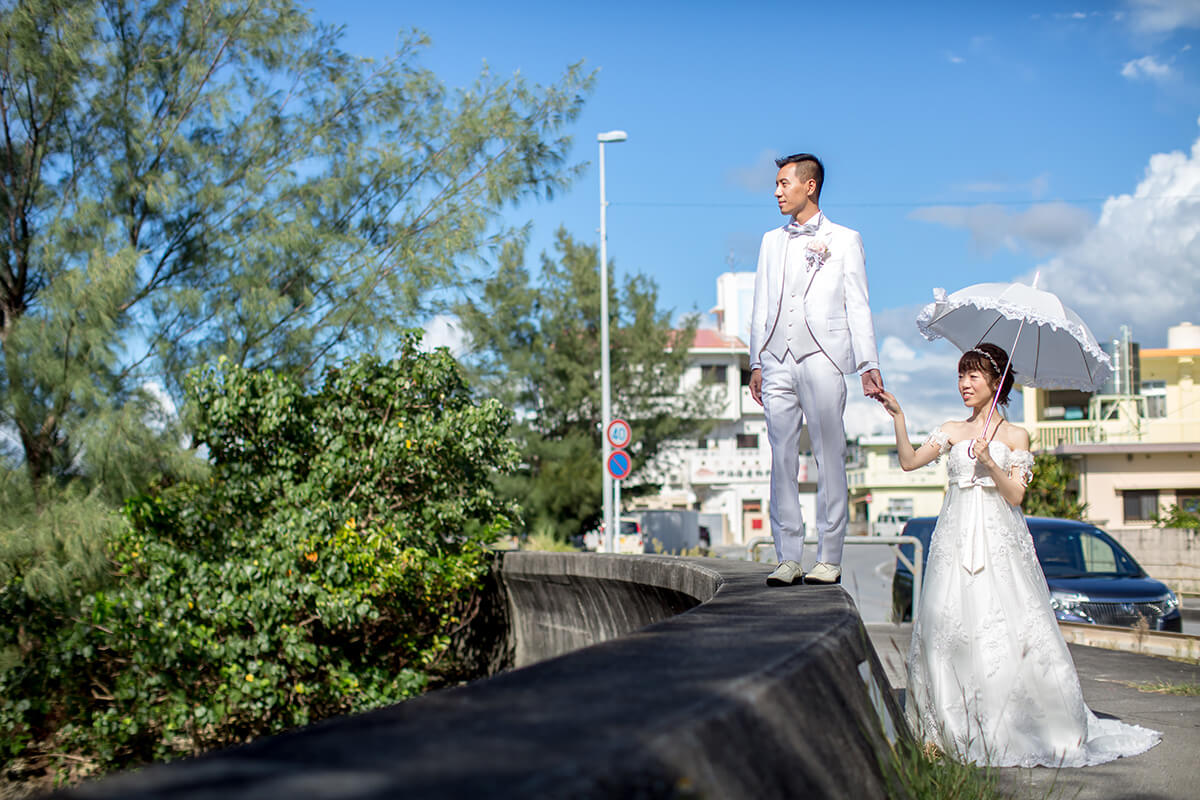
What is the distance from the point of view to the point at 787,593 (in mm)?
3926

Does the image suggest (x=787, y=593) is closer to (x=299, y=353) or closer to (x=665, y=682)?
(x=665, y=682)

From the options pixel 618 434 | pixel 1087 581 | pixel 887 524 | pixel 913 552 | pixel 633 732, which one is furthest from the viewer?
pixel 887 524

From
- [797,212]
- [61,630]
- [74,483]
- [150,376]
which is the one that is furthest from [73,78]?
[797,212]

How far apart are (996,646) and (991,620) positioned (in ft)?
0.39

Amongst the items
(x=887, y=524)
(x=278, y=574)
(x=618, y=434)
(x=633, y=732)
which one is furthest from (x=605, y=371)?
(x=887, y=524)

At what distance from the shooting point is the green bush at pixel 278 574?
25.1ft

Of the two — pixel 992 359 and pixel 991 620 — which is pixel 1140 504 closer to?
pixel 992 359

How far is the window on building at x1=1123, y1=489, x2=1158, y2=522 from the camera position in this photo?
39812 mm

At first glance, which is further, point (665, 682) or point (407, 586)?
point (407, 586)

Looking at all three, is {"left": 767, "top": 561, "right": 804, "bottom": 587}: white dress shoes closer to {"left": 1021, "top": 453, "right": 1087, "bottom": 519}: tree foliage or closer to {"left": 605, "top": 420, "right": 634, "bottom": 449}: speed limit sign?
{"left": 605, "top": 420, "right": 634, "bottom": 449}: speed limit sign

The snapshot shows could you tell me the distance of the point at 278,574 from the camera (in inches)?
319

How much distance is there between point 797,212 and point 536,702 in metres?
3.70

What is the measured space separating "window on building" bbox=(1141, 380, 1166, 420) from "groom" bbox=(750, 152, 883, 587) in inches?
1695

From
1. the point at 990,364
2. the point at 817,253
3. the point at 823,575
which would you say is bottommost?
the point at 823,575
